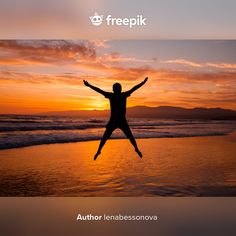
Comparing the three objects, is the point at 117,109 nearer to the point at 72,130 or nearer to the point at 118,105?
the point at 118,105

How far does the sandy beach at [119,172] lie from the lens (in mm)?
2430

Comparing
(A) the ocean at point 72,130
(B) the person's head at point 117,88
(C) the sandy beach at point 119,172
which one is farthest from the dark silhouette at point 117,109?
(A) the ocean at point 72,130

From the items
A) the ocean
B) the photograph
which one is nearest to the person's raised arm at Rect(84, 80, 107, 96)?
the photograph

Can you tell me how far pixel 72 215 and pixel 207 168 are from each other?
3.63 ft

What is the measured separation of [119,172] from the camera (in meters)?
2.62

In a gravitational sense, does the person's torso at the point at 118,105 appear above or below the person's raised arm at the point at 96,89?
below

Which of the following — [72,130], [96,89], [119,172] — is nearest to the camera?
[96,89]

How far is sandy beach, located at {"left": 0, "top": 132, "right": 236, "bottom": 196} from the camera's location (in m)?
2.43

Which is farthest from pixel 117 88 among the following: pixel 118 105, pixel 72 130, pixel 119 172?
pixel 72 130

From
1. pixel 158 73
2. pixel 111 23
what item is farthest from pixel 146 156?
pixel 111 23

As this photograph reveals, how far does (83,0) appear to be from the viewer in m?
2.31

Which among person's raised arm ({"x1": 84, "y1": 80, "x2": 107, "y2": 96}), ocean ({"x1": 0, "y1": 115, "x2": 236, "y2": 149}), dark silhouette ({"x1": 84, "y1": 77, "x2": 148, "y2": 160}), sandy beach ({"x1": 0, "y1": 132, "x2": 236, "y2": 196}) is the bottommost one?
sandy beach ({"x1": 0, "y1": 132, "x2": 236, "y2": 196})

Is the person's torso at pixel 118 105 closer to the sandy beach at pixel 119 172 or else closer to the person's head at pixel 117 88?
the person's head at pixel 117 88

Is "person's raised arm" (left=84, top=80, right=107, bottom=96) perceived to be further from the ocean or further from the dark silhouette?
the ocean
